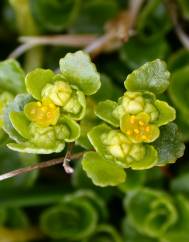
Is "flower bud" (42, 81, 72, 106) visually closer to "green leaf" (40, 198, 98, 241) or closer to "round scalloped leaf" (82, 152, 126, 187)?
"round scalloped leaf" (82, 152, 126, 187)

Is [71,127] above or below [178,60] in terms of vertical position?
below

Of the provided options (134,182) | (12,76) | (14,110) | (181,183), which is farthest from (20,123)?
(181,183)

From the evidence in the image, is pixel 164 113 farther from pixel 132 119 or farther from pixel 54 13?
pixel 54 13

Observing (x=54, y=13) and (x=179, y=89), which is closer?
(x=179, y=89)

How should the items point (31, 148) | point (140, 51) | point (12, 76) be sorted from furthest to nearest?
point (140, 51) → point (12, 76) → point (31, 148)

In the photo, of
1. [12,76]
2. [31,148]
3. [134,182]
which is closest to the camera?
[31,148]

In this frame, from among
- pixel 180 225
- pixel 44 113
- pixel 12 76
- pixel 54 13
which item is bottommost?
pixel 180 225
